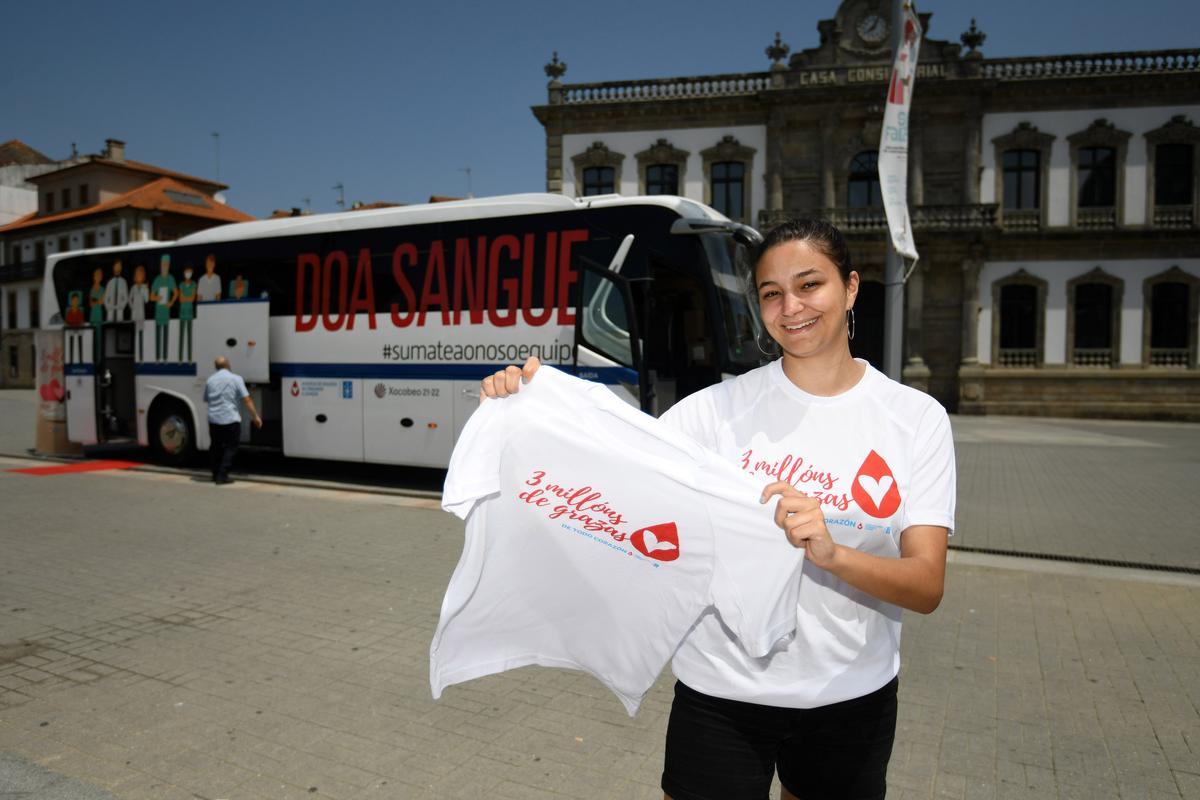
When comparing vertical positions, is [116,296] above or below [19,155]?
below

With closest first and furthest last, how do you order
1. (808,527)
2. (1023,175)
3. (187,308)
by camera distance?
(808,527) → (187,308) → (1023,175)

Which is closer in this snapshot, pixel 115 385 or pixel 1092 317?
pixel 115 385

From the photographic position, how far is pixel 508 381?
7.66 ft

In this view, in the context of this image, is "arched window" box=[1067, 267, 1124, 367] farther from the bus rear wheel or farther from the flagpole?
the bus rear wheel

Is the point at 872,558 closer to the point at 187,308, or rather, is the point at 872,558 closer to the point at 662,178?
the point at 187,308

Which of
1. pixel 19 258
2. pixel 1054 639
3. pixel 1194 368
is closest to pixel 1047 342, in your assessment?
pixel 1194 368

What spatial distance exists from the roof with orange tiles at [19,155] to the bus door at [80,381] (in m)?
71.9

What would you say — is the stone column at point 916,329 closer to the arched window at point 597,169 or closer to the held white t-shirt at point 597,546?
the arched window at point 597,169

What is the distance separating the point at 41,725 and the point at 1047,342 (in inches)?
1298

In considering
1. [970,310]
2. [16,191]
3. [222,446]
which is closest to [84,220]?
[16,191]

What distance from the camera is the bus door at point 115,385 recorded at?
1438cm

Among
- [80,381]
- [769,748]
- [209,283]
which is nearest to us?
[769,748]

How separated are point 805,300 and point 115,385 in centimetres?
1532

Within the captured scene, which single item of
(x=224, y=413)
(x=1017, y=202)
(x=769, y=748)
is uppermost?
(x=1017, y=202)
